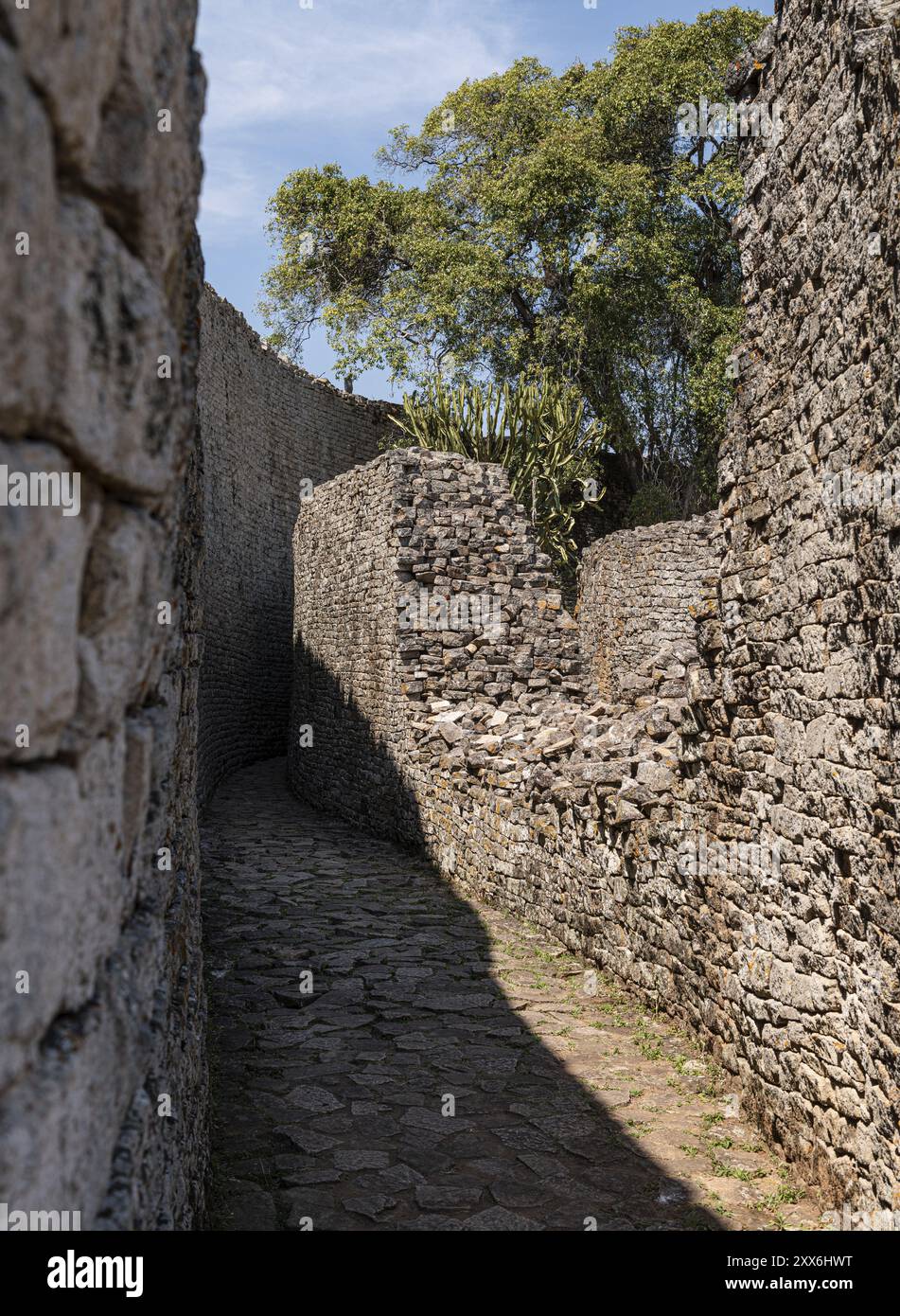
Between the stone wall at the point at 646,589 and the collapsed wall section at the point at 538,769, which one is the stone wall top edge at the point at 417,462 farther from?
the stone wall at the point at 646,589

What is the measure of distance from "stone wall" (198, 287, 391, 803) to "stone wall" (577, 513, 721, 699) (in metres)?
4.64

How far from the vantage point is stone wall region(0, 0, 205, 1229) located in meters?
1.04

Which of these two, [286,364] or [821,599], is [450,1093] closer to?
[821,599]

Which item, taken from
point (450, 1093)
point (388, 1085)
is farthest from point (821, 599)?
point (388, 1085)

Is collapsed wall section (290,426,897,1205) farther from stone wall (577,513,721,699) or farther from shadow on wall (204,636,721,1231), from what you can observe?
stone wall (577,513,721,699)

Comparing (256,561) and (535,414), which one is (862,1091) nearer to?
(256,561)

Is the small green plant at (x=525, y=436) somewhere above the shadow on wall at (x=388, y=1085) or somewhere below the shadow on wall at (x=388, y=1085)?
above

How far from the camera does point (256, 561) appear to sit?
18.3 m

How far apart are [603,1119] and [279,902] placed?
409cm

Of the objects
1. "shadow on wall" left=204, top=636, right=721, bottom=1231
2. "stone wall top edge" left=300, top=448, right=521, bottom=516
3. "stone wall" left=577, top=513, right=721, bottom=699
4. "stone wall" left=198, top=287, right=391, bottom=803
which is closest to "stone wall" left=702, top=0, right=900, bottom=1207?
"shadow on wall" left=204, top=636, right=721, bottom=1231

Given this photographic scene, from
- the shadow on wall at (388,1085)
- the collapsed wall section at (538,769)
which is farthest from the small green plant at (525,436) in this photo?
the shadow on wall at (388,1085)

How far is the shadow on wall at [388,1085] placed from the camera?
360cm

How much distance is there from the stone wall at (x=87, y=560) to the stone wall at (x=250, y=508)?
11.6 m
